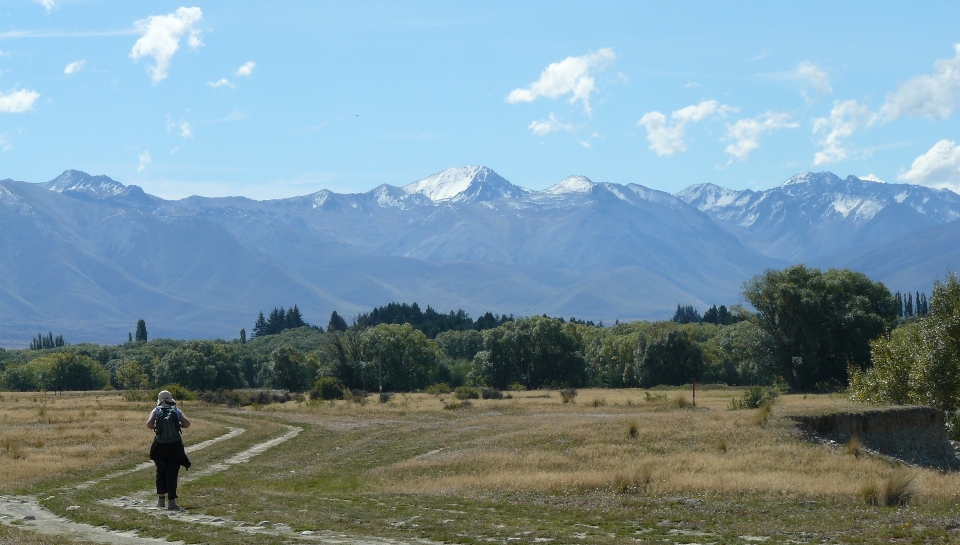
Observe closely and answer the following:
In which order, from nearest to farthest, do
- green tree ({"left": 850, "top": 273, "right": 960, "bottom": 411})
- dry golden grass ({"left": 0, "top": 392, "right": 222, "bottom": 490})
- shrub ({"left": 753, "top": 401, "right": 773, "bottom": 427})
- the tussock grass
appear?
dry golden grass ({"left": 0, "top": 392, "right": 222, "bottom": 490})
the tussock grass
shrub ({"left": 753, "top": 401, "right": 773, "bottom": 427})
green tree ({"left": 850, "top": 273, "right": 960, "bottom": 411})

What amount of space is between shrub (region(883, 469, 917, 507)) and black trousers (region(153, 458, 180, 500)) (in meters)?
16.1

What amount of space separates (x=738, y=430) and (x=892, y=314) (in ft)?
246

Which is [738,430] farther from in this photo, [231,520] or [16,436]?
[16,436]

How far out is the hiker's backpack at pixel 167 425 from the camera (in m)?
22.9

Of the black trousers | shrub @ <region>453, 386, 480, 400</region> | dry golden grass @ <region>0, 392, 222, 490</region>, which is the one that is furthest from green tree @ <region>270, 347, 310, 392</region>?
the black trousers

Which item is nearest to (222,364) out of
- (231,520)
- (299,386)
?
(299,386)

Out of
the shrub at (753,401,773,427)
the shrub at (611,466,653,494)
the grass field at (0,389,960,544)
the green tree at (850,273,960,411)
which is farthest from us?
the green tree at (850,273,960,411)

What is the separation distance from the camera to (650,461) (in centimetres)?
3250

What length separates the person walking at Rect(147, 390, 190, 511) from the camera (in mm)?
22875

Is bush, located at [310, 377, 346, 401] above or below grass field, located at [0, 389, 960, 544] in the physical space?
above

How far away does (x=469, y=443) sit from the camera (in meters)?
41.3

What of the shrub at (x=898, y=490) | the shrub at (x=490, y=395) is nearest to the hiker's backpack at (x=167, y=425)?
the shrub at (x=898, y=490)

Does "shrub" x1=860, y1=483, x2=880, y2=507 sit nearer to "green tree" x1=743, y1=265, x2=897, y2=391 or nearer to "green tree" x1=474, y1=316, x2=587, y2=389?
"green tree" x1=743, y1=265, x2=897, y2=391

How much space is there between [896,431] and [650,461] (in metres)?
11.9
